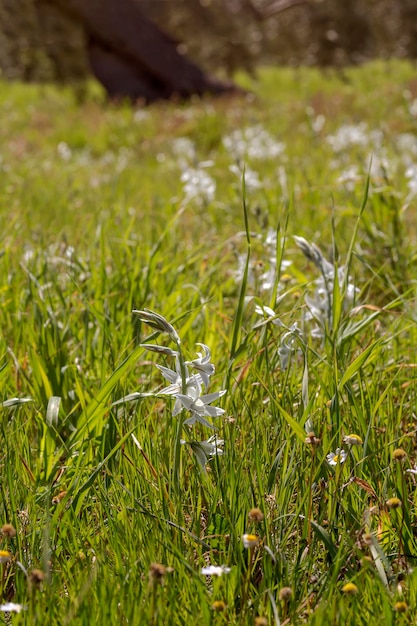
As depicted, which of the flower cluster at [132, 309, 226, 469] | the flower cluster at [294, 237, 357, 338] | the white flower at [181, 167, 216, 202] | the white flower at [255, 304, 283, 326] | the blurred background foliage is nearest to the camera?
the flower cluster at [132, 309, 226, 469]

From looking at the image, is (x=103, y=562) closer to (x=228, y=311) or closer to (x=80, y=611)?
(x=80, y=611)

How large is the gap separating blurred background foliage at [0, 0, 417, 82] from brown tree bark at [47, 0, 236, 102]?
1.63 ft

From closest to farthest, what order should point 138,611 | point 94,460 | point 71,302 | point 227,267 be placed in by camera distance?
point 138,611 → point 94,460 → point 71,302 → point 227,267

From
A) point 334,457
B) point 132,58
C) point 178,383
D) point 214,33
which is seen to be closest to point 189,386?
point 178,383

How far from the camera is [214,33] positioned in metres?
21.4

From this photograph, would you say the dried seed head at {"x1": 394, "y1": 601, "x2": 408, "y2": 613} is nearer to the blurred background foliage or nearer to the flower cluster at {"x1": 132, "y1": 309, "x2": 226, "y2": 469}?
the flower cluster at {"x1": 132, "y1": 309, "x2": 226, "y2": 469}

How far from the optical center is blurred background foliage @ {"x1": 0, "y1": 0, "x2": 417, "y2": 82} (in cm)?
1745

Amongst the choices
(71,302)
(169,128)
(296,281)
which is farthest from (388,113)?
A: (71,302)

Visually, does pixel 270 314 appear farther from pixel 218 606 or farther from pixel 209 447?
pixel 218 606

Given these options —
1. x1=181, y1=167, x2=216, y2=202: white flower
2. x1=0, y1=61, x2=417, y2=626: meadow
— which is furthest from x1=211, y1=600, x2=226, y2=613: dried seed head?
x1=181, y1=167, x2=216, y2=202: white flower

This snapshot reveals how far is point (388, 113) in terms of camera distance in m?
10.7

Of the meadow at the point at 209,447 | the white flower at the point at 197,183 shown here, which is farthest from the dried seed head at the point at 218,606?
the white flower at the point at 197,183

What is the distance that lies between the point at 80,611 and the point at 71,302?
165 centimetres

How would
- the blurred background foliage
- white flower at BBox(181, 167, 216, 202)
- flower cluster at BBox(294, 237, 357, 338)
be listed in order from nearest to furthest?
flower cluster at BBox(294, 237, 357, 338) → white flower at BBox(181, 167, 216, 202) → the blurred background foliage
